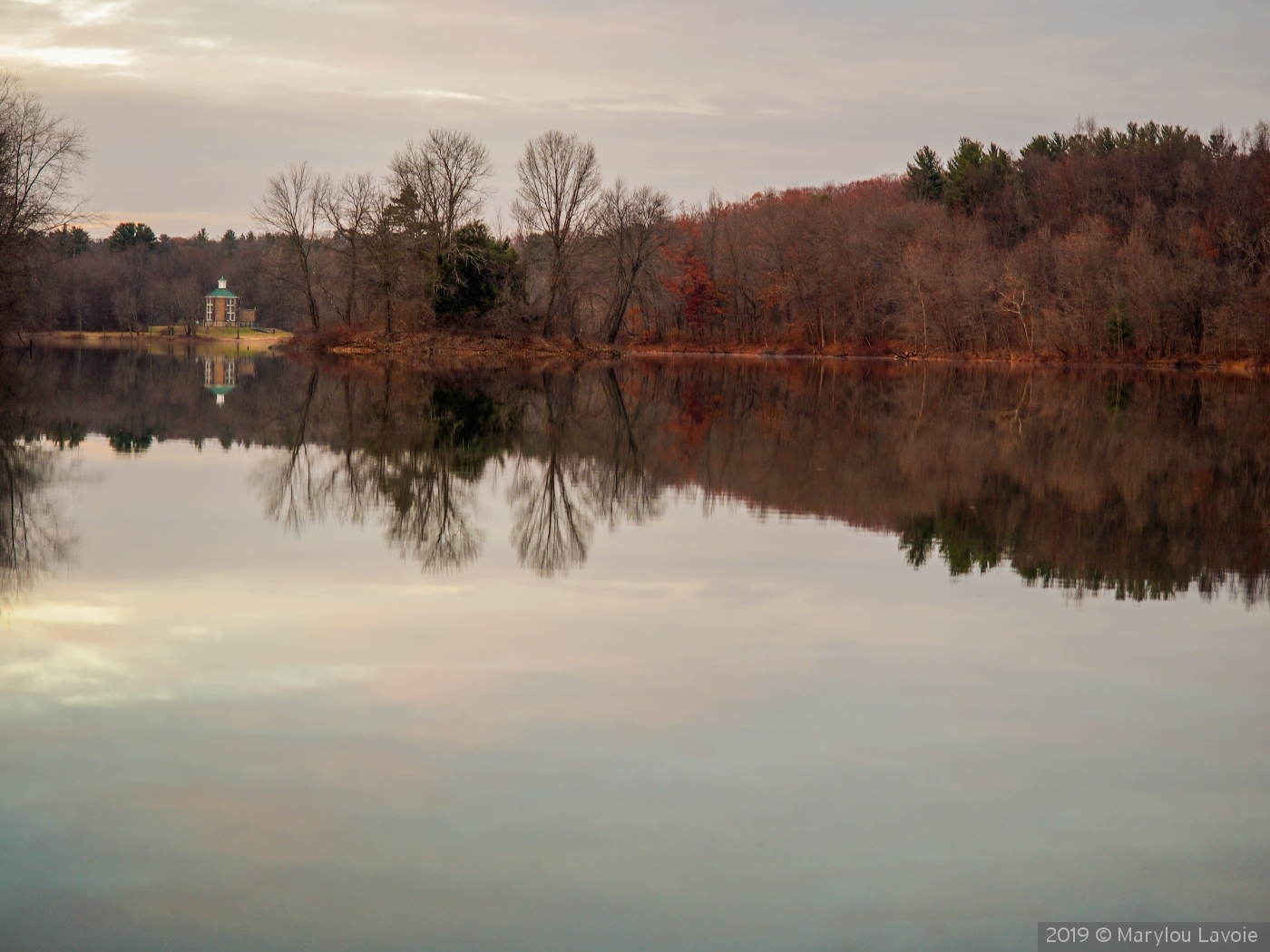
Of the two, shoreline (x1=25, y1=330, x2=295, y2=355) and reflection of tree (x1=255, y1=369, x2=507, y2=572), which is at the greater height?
shoreline (x1=25, y1=330, x2=295, y2=355)

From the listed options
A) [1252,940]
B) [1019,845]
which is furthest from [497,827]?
[1252,940]

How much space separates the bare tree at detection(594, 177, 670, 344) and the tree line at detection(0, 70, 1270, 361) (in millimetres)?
141

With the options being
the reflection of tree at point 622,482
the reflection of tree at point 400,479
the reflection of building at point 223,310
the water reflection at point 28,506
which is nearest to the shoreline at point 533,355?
the reflection of tree at point 400,479

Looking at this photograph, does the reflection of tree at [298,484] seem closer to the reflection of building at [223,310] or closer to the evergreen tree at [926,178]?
the evergreen tree at [926,178]

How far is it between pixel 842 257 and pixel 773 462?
67985 millimetres

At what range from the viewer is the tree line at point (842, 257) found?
65812 millimetres

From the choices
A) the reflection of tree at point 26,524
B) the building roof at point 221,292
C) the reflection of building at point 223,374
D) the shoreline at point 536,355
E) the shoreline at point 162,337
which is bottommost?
the reflection of tree at point 26,524

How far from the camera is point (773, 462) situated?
18688 millimetres

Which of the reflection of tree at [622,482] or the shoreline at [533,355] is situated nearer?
the reflection of tree at [622,482]

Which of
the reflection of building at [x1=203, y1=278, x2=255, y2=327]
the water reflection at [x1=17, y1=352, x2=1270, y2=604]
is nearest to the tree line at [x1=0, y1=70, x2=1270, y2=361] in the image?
the water reflection at [x1=17, y1=352, x2=1270, y2=604]

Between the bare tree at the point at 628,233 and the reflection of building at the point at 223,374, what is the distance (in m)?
24.5

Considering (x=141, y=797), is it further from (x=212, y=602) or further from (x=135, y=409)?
(x=135, y=409)

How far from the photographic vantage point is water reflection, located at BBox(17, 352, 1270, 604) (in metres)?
11.8

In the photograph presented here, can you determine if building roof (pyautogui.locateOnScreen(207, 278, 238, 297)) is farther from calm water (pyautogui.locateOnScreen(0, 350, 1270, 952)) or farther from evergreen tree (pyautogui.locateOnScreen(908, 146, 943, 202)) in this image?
calm water (pyautogui.locateOnScreen(0, 350, 1270, 952))
